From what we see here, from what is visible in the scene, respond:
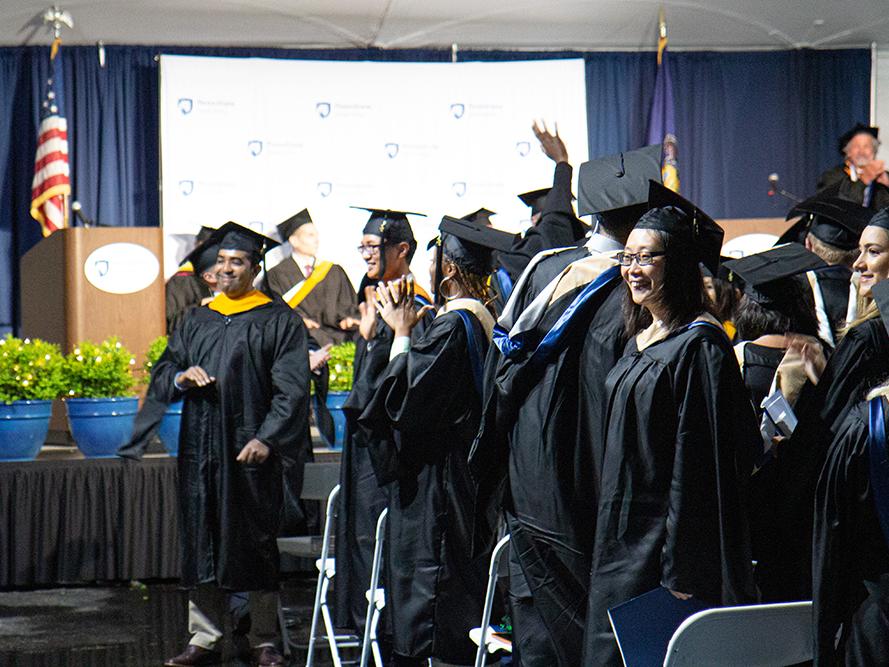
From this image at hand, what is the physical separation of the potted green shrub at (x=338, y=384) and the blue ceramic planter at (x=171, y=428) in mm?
794

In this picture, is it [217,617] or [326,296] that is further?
[326,296]

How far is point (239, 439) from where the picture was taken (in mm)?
5059

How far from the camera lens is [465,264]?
3910mm

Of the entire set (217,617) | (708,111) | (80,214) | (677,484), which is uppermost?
(708,111)

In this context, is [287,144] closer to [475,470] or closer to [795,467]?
[475,470]

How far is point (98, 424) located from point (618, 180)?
3.99 metres

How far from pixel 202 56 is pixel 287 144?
1.15 metres

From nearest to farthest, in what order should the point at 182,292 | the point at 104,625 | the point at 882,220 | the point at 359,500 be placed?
1. the point at 882,220
2. the point at 359,500
3. the point at 104,625
4. the point at 182,292

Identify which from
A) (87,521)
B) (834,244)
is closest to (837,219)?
(834,244)

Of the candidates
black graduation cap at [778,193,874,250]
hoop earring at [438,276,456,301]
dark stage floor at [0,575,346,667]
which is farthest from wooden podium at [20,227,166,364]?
black graduation cap at [778,193,874,250]

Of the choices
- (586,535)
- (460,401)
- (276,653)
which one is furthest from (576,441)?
(276,653)

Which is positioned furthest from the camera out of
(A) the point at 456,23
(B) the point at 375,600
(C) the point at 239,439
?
(A) the point at 456,23

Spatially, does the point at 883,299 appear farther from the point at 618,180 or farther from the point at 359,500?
the point at 359,500

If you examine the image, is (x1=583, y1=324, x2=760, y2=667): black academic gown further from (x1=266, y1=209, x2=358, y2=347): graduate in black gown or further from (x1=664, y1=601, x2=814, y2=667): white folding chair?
(x1=266, y1=209, x2=358, y2=347): graduate in black gown
